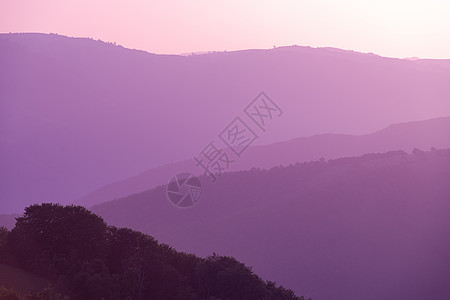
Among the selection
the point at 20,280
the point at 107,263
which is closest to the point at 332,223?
the point at 107,263

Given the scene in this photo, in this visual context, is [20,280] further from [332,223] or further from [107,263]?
[332,223]

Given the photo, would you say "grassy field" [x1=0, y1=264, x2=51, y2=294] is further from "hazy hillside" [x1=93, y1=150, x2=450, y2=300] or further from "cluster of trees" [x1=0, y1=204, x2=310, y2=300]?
"hazy hillside" [x1=93, y1=150, x2=450, y2=300]

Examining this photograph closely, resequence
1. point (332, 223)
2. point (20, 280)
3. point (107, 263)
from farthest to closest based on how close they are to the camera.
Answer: point (332, 223) < point (107, 263) < point (20, 280)

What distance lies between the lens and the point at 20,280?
34938mm

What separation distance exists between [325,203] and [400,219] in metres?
16.6

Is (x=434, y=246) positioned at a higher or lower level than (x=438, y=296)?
higher

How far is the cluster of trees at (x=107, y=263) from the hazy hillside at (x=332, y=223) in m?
70.4

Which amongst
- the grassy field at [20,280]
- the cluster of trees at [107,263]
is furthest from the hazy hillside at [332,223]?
the grassy field at [20,280]

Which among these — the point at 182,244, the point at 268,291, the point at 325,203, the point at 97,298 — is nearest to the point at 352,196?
the point at 325,203

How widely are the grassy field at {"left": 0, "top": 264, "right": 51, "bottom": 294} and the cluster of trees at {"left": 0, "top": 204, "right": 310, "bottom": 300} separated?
3.01ft

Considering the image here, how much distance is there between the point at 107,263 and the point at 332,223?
98.3 meters

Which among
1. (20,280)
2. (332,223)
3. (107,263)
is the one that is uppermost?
(332,223)

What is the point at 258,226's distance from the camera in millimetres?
141375

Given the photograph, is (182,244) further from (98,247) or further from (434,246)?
(98,247)
